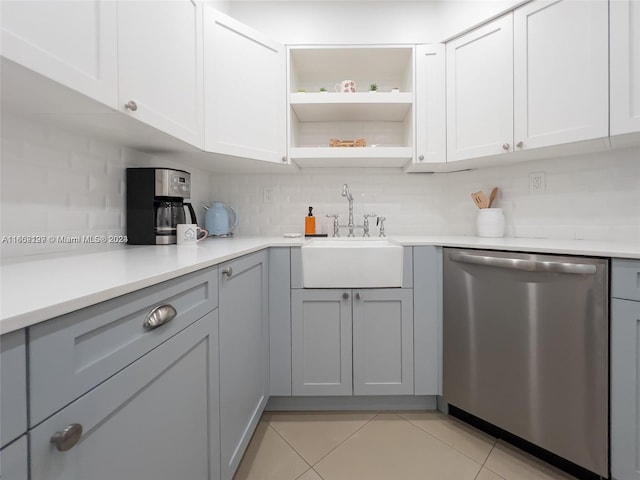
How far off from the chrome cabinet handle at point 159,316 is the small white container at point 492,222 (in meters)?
1.79

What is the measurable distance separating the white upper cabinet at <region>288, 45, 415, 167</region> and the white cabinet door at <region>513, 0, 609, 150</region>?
57 centimetres

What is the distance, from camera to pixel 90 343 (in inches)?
19.2

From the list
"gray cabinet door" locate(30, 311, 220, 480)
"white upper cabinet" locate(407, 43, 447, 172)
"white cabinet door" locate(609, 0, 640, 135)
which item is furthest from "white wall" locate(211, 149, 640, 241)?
"gray cabinet door" locate(30, 311, 220, 480)

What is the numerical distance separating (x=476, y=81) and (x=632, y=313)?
1.36m

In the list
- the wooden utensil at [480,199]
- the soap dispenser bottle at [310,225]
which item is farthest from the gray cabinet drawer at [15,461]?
the wooden utensil at [480,199]

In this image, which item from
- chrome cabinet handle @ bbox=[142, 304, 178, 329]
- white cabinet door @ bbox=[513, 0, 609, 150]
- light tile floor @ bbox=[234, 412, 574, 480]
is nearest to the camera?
chrome cabinet handle @ bbox=[142, 304, 178, 329]

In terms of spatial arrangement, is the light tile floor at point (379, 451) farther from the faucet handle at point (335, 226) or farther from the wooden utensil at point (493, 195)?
the wooden utensil at point (493, 195)

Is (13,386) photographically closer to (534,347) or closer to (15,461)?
(15,461)

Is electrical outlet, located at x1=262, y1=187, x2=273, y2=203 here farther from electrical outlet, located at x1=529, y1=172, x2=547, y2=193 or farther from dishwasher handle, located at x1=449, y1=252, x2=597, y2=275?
electrical outlet, located at x1=529, y1=172, x2=547, y2=193

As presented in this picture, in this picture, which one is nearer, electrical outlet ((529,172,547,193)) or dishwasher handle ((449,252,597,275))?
dishwasher handle ((449,252,597,275))

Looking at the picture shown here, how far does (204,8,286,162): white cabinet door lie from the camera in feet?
4.83

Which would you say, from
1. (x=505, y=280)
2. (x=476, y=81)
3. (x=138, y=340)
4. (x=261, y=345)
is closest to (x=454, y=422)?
(x=505, y=280)

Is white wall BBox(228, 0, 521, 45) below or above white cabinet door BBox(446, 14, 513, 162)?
above

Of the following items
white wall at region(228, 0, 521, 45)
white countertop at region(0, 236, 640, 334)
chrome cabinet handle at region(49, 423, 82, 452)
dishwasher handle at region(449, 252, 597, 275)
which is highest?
white wall at region(228, 0, 521, 45)
